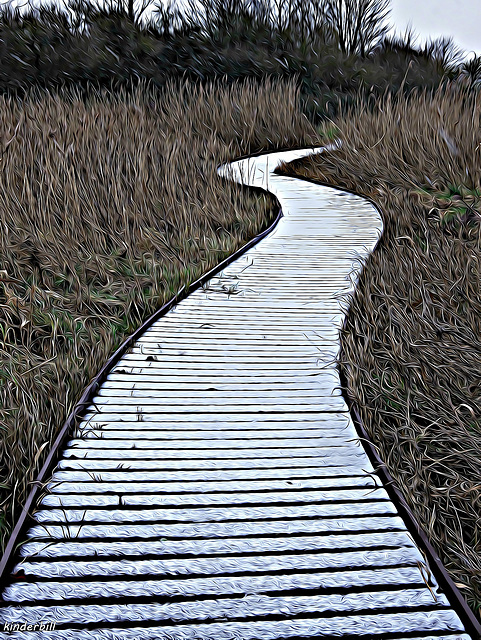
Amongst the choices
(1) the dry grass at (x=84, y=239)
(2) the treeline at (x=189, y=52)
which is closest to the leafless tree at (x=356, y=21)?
(2) the treeline at (x=189, y=52)

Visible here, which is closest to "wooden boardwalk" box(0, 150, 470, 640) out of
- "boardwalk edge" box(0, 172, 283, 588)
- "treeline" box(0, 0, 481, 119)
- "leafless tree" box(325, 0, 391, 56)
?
"boardwalk edge" box(0, 172, 283, 588)

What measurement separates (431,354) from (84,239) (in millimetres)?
3112

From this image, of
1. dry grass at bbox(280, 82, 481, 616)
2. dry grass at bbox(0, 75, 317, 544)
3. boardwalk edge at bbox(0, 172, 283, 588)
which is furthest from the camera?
dry grass at bbox(0, 75, 317, 544)

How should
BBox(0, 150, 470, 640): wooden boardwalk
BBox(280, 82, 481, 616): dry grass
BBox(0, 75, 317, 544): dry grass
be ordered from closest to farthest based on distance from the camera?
BBox(0, 150, 470, 640): wooden boardwalk, BBox(280, 82, 481, 616): dry grass, BBox(0, 75, 317, 544): dry grass

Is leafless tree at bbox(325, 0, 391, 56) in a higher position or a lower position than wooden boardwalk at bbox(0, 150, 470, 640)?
higher

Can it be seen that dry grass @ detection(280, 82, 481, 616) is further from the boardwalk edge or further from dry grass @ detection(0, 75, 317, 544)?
dry grass @ detection(0, 75, 317, 544)

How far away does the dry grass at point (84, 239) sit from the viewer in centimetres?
288

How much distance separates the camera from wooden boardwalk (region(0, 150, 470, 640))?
5.57 feet

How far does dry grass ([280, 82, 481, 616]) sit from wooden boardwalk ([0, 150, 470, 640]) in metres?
0.20

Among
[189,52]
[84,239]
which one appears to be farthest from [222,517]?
[189,52]

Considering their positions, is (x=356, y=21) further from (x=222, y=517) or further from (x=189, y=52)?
(x=222, y=517)

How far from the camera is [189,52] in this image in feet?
47.2

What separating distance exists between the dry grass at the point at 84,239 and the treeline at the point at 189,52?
4.50m

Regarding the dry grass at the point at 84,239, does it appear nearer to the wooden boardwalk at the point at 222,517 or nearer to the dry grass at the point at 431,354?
the wooden boardwalk at the point at 222,517
